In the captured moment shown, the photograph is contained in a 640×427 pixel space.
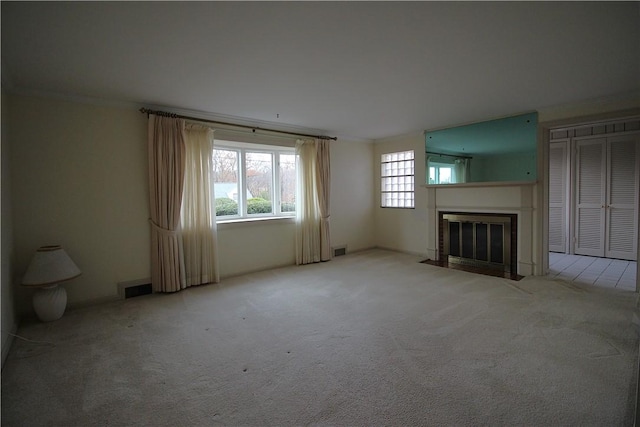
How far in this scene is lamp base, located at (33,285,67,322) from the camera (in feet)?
9.73

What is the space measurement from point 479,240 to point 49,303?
5.67 meters

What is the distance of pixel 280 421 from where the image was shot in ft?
5.46

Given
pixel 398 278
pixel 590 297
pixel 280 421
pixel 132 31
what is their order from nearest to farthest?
1. pixel 280 421
2. pixel 132 31
3. pixel 590 297
4. pixel 398 278

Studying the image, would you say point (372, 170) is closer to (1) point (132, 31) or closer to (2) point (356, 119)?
(2) point (356, 119)

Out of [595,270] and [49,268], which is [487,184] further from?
[49,268]

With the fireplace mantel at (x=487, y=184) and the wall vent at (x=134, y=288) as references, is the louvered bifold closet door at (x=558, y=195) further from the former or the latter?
the wall vent at (x=134, y=288)

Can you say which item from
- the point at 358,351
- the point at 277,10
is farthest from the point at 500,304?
the point at 277,10

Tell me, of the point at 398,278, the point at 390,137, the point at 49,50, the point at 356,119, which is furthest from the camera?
the point at 390,137

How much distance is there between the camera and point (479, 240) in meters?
4.95

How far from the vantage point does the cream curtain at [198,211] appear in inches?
158

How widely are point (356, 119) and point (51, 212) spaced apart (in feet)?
13.0

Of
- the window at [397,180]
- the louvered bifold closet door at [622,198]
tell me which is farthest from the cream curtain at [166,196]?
the louvered bifold closet door at [622,198]

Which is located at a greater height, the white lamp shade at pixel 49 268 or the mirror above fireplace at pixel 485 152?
the mirror above fireplace at pixel 485 152

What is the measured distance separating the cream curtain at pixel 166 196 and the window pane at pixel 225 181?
67 cm
